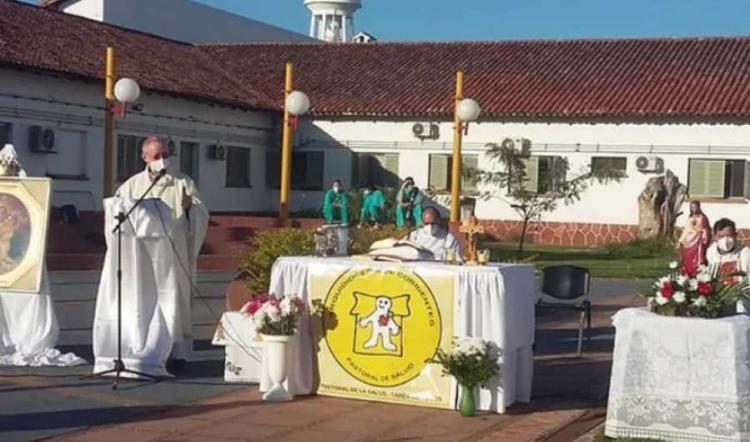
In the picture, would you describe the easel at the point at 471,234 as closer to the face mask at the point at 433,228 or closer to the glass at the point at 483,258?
the glass at the point at 483,258

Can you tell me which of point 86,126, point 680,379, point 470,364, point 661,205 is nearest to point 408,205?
point 86,126

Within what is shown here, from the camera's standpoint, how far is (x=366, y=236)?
13.7 metres

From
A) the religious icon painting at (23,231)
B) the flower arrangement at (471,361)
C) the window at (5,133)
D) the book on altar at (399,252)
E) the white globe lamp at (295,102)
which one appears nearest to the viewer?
the flower arrangement at (471,361)

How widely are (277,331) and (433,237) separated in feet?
6.67

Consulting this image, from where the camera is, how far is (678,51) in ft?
124

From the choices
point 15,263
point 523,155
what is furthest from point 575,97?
point 15,263

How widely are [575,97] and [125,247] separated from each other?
25728mm

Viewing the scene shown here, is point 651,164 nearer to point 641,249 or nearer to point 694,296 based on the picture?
point 641,249

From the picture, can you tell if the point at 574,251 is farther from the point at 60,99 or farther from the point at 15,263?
the point at 15,263

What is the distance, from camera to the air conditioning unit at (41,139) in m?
26.0

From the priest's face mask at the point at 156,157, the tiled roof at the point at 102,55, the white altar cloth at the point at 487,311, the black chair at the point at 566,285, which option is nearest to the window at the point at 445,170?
the tiled roof at the point at 102,55

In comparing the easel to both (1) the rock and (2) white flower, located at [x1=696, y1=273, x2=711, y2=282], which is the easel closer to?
(2) white flower, located at [x1=696, y1=273, x2=711, y2=282]

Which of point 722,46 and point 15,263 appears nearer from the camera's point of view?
point 15,263

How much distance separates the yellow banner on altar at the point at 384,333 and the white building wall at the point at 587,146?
25.2 meters
